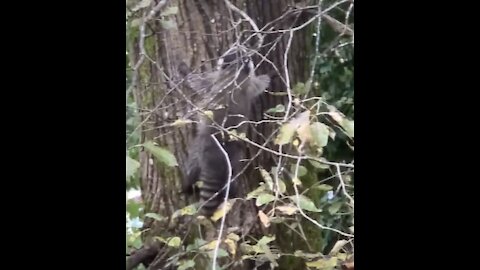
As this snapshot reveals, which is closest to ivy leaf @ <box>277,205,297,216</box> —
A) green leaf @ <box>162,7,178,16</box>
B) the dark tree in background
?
the dark tree in background

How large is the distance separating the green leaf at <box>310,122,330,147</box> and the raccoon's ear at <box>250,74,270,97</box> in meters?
0.13

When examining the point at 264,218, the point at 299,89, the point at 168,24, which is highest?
the point at 168,24

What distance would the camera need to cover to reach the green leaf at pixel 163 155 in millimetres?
1271

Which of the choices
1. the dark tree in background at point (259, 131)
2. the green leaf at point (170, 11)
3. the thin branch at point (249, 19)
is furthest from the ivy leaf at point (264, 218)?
the green leaf at point (170, 11)

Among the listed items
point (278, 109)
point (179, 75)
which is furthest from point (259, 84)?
point (179, 75)

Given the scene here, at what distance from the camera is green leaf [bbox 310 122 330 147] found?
1.27 metres

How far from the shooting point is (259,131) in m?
1.30

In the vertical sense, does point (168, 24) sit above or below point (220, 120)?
above

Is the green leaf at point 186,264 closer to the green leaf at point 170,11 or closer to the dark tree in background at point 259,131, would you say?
the dark tree in background at point 259,131

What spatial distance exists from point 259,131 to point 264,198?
0.15m

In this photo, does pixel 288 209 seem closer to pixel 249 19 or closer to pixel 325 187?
pixel 325 187

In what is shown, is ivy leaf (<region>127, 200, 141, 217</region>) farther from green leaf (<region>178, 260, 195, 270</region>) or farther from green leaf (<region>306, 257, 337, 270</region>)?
green leaf (<region>306, 257, 337, 270</region>)
